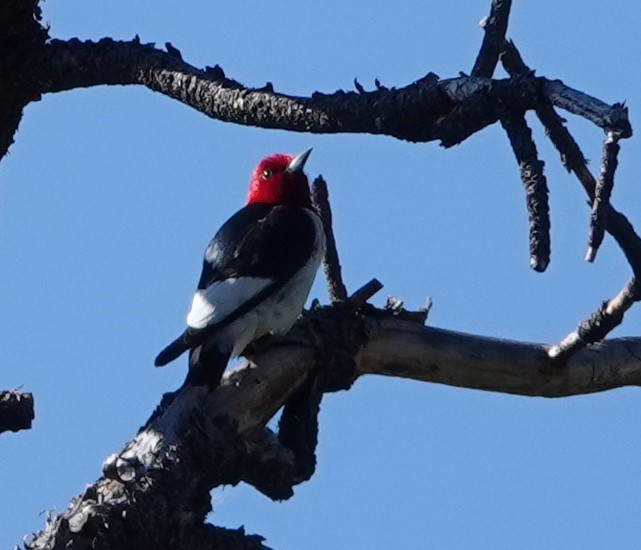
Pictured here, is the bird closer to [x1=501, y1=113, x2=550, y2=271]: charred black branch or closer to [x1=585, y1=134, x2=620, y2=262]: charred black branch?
[x1=501, y1=113, x2=550, y2=271]: charred black branch

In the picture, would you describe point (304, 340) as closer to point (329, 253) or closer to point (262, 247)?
point (329, 253)

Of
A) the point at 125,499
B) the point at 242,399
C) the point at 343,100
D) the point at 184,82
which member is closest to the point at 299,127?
the point at 343,100

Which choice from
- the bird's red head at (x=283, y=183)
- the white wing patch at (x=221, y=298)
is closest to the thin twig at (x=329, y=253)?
the white wing patch at (x=221, y=298)

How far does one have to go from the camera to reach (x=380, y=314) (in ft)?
12.6

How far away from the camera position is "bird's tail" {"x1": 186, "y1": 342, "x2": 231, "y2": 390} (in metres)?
3.57

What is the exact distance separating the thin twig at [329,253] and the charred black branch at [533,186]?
3.70ft

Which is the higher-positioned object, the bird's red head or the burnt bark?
the bird's red head

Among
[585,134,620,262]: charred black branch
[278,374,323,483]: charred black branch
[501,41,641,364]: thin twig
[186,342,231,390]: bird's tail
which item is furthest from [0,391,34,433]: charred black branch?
[585,134,620,262]: charred black branch

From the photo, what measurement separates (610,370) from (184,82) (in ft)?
4.26

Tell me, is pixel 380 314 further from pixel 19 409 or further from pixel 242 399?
pixel 19 409

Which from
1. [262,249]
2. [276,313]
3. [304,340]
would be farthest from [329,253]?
[262,249]

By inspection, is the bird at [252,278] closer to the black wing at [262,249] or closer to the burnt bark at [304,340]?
the black wing at [262,249]

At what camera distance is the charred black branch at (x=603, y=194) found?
2523 millimetres

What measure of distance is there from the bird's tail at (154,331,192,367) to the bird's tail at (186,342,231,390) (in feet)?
1.07
